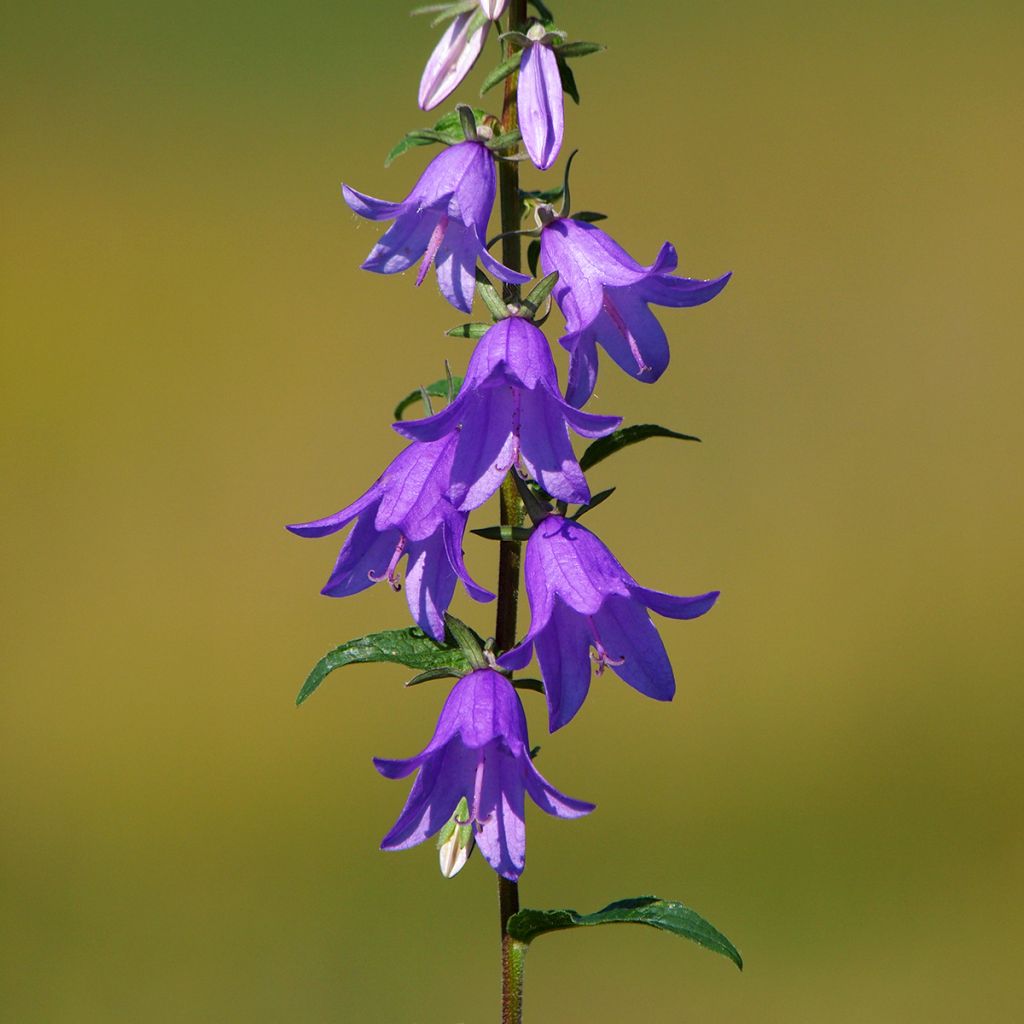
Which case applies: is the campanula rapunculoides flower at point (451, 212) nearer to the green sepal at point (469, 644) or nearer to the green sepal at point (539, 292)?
the green sepal at point (539, 292)

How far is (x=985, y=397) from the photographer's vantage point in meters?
9.41

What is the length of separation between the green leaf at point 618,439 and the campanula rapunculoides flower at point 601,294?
3.5 inches

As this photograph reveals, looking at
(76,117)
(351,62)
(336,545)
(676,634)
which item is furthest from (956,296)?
(76,117)

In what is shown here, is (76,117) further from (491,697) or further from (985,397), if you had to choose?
(491,697)

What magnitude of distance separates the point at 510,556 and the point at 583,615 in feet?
0.55

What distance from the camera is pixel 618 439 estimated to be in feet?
8.29

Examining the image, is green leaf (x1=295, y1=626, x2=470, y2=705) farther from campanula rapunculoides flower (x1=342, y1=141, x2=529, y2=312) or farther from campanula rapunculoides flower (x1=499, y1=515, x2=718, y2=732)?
campanula rapunculoides flower (x1=342, y1=141, x2=529, y2=312)

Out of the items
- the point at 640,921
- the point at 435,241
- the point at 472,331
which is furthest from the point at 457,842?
the point at 435,241

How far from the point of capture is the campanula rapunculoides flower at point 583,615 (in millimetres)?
2391

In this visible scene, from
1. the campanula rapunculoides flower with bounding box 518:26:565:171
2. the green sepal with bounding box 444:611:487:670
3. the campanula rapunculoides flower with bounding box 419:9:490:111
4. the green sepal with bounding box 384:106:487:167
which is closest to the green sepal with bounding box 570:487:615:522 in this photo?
the green sepal with bounding box 444:611:487:670

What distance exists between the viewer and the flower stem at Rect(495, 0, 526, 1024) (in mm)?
2457

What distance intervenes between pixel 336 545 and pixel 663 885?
3.02 meters

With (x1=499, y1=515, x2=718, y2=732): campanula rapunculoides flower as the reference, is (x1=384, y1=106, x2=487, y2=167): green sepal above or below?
above

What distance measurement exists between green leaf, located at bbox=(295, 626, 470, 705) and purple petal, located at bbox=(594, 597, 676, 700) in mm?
263
